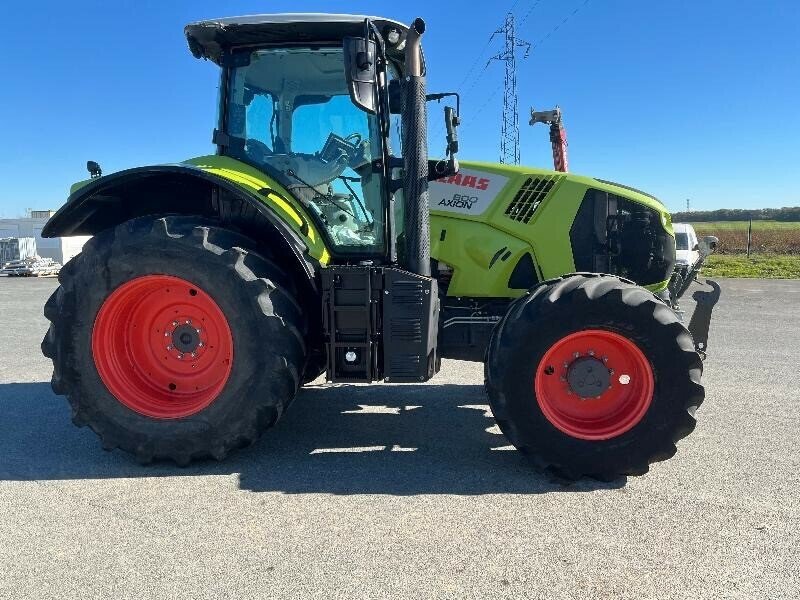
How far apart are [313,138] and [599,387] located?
2.31 metres

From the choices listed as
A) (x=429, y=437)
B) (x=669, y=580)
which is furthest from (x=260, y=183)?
(x=669, y=580)

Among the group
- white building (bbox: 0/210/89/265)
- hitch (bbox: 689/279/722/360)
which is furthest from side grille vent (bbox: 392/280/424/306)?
white building (bbox: 0/210/89/265)

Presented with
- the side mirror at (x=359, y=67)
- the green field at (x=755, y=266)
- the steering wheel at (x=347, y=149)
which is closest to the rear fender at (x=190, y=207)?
the steering wheel at (x=347, y=149)

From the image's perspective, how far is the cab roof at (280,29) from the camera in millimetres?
3574

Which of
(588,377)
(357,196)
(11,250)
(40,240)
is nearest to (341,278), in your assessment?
(357,196)

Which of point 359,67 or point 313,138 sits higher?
point 359,67

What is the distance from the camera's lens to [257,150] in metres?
3.88

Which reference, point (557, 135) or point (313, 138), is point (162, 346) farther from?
point (557, 135)

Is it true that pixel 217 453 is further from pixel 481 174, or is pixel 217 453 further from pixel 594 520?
pixel 481 174

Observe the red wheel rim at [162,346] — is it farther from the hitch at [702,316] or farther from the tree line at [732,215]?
the tree line at [732,215]

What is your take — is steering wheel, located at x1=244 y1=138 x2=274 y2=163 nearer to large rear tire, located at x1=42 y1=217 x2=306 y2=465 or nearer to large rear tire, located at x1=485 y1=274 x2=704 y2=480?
large rear tire, located at x1=42 y1=217 x2=306 y2=465

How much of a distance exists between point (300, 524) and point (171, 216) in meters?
1.91

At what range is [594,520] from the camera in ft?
9.23

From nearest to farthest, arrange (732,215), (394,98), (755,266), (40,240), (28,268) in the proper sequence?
1. (394,98)
2. (755,266)
3. (28,268)
4. (40,240)
5. (732,215)
